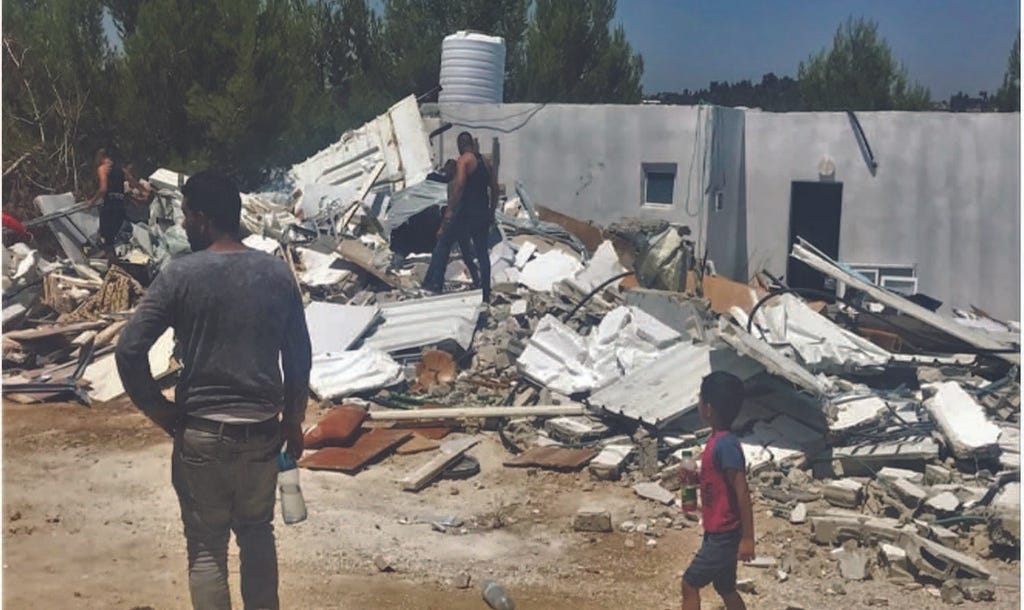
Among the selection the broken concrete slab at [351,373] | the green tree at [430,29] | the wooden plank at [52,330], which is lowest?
the broken concrete slab at [351,373]

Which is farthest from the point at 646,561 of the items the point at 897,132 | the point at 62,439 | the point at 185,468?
the point at 897,132

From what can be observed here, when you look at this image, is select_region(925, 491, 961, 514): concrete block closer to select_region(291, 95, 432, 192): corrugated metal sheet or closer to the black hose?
the black hose

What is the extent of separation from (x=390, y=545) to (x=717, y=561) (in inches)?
88.9

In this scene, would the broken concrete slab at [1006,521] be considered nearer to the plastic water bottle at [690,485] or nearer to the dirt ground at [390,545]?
the dirt ground at [390,545]

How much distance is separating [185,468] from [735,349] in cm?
424

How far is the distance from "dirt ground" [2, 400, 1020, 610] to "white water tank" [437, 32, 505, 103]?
949 cm

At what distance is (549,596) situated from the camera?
17.3 ft

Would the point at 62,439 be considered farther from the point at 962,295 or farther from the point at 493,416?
the point at 962,295

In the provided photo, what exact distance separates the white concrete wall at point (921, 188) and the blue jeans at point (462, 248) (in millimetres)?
6819

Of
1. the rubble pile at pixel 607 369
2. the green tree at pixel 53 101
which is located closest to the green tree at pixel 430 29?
the green tree at pixel 53 101

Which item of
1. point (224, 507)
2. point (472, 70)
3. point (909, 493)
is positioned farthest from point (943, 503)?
point (472, 70)

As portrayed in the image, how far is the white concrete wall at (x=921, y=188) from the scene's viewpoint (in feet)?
49.8

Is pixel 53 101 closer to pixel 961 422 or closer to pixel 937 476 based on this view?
pixel 961 422

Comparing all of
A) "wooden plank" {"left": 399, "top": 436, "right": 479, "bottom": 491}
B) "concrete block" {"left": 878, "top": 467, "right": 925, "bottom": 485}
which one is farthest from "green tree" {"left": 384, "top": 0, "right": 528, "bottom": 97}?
"concrete block" {"left": 878, "top": 467, "right": 925, "bottom": 485}
